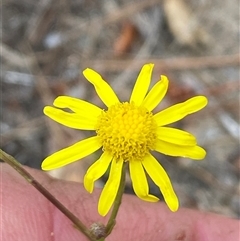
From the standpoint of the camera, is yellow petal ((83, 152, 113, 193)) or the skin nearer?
yellow petal ((83, 152, 113, 193))

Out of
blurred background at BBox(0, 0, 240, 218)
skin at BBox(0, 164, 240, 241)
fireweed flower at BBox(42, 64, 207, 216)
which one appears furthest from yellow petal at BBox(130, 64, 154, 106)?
blurred background at BBox(0, 0, 240, 218)

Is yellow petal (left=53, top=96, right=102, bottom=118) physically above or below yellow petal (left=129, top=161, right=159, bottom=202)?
above

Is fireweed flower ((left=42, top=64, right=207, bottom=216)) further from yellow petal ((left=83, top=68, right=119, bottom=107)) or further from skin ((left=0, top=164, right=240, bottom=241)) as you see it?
skin ((left=0, top=164, right=240, bottom=241))

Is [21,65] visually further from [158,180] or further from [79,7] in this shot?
[158,180]

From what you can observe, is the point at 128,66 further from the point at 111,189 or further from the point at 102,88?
the point at 111,189

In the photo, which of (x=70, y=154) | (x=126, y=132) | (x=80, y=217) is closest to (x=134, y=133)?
(x=126, y=132)

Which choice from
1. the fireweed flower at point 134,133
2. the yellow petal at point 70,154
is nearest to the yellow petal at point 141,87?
the fireweed flower at point 134,133

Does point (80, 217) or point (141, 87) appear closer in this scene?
point (141, 87)
